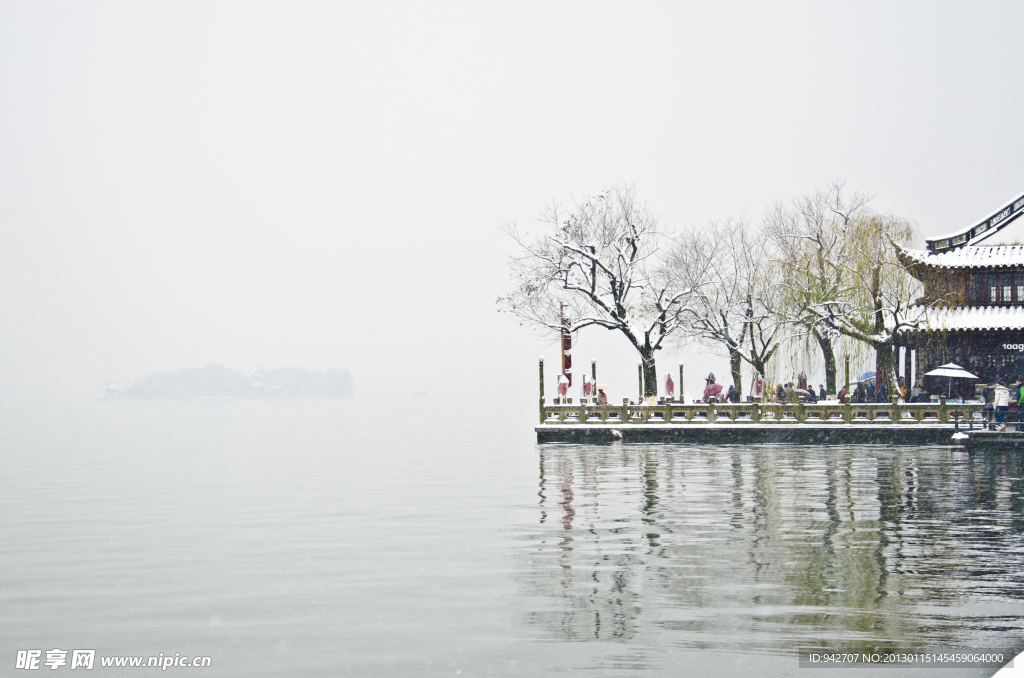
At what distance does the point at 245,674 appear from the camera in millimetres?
9641

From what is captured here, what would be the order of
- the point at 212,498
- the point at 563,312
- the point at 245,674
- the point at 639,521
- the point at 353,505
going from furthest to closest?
the point at 563,312 < the point at 212,498 < the point at 353,505 < the point at 639,521 < the point at 245,674

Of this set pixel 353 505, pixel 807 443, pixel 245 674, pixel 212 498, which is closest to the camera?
pixel 245 674

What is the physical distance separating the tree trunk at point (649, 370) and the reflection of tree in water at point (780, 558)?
18761 millimetres

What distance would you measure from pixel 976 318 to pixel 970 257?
2719 mm

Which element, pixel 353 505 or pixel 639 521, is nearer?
pixel 639 521

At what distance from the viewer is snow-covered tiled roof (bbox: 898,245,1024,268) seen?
42500 mm

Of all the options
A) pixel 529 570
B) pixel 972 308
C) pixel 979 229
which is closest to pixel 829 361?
pixel 972 308

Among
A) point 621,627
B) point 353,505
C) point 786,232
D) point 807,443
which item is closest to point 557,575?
point 621,627

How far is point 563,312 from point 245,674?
37968 mm

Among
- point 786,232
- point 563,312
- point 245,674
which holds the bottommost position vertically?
point 245,674

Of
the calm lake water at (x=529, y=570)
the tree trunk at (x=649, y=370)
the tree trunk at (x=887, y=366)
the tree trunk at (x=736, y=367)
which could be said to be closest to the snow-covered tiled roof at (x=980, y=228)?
the tree trunk at (x=887, y=366)

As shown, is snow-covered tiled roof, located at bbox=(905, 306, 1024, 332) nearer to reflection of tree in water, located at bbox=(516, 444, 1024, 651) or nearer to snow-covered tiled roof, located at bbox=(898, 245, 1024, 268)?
snow-covered tiled roof, located at bbox=(898, 245, 1024, 268)

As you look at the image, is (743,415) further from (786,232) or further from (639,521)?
(639,521)

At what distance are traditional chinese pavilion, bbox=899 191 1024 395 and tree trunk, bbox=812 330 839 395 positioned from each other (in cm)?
331
